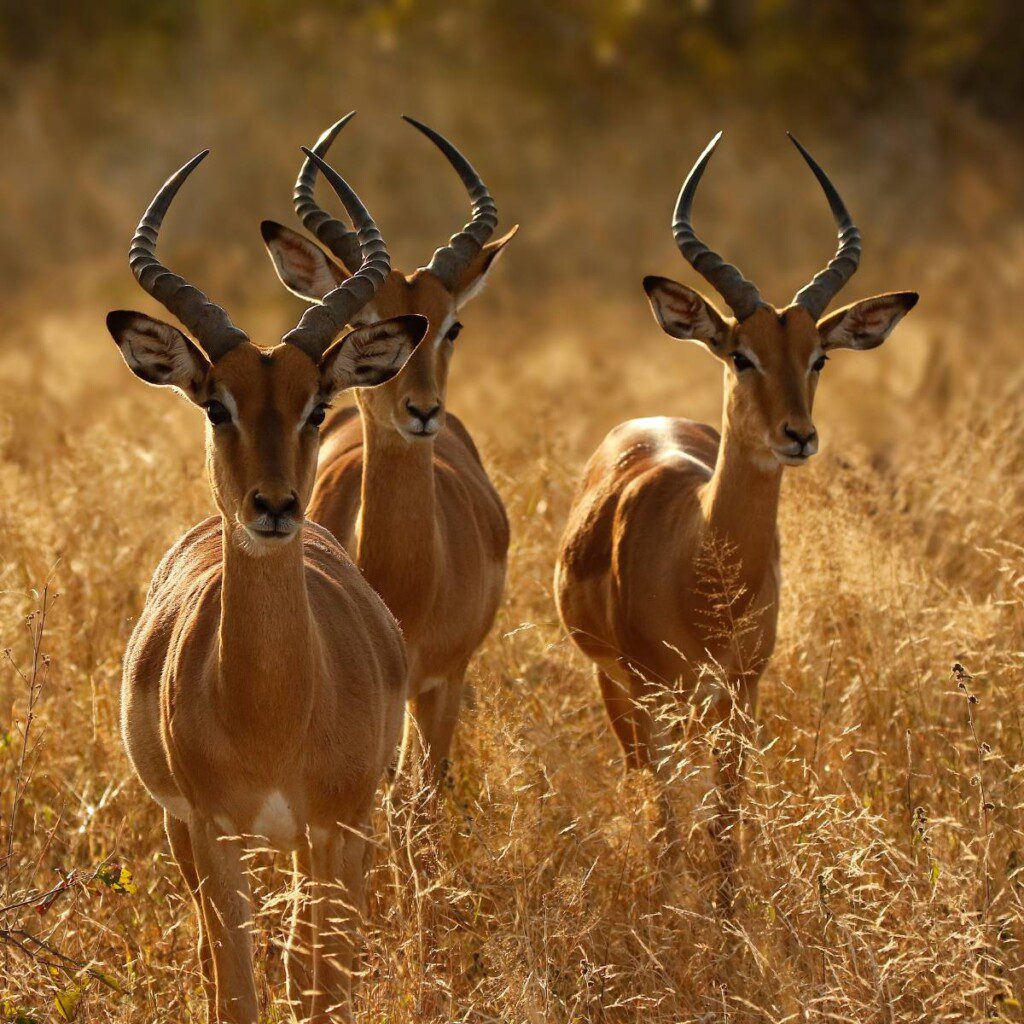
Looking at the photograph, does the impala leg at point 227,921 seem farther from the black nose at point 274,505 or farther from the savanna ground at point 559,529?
the black nose at point 274,505

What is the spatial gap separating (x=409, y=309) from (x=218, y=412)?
1.99m

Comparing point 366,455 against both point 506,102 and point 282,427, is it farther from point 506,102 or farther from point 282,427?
point 506,102

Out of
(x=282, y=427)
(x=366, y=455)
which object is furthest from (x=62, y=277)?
(x=282, y=427)

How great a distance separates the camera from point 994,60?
827 inches

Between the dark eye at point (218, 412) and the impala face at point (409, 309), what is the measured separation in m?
1.49

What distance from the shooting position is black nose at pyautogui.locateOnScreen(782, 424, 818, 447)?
611cm

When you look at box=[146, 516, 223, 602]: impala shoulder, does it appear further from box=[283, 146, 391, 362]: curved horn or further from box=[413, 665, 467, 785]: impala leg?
box=[413, 665, 467, 785]: impala leg

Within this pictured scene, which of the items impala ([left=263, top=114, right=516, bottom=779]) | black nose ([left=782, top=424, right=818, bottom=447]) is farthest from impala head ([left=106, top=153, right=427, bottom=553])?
black nose ([left=782, top=424, right=818, bottom=447])

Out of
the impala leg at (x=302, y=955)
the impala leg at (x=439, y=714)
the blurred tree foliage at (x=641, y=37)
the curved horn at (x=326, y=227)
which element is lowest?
the impala leg at (x=302, y=955)

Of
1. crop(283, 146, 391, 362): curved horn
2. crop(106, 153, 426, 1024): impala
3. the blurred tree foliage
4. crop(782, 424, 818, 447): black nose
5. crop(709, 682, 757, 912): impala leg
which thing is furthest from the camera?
the blurred tree foliage

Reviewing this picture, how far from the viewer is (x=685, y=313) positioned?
6.72m

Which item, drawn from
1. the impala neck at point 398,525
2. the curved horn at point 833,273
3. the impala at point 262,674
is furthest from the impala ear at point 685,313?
the impala at point 262,674

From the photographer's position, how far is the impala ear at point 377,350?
5.03 metres

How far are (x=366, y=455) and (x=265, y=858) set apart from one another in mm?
1573
